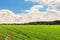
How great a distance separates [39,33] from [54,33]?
7.79 feet

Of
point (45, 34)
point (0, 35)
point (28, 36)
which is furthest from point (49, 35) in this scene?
point (0, 35)

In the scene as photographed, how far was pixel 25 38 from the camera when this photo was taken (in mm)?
27469

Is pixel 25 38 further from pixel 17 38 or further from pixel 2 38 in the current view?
pixel 2 38

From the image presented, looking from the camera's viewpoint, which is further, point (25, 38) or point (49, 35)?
point (49, 35)

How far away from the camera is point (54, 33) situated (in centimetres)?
3192

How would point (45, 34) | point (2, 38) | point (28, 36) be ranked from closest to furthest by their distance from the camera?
1. point (2, 38)
2. point (28, 36)
3. point (45, 34)

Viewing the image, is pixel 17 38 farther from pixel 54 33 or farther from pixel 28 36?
pixel 54 33

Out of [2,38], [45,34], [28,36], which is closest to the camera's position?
[2,38]

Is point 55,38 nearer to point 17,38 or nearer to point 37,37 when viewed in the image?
point 37,37

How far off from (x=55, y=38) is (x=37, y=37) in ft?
7.54

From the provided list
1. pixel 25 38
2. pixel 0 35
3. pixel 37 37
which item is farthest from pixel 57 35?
pixel 0 35

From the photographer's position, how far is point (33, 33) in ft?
101

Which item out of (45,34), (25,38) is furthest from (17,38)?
(45,34)

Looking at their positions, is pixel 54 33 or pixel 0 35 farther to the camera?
pixel 54 33
